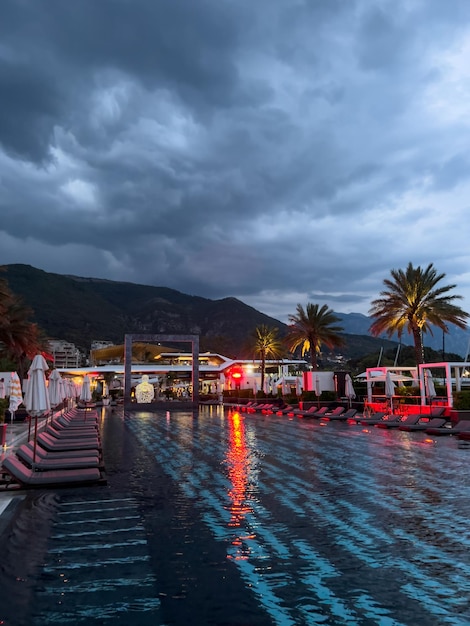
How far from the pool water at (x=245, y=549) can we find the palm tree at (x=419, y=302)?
71.5 ft

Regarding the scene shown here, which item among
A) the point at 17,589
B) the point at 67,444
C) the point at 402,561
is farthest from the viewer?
the point at 67,444

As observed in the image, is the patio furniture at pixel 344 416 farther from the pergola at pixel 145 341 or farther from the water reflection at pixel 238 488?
the pergola at pixel 145 341

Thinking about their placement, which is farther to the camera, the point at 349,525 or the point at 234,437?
the point at 234,437

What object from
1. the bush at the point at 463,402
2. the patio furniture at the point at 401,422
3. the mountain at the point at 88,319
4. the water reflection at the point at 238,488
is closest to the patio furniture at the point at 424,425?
the patio furniture at the point at 401,422

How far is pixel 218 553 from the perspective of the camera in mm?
6184

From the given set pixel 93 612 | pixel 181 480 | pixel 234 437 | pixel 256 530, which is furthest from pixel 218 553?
pixel 234 437

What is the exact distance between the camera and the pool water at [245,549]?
4.71 meters

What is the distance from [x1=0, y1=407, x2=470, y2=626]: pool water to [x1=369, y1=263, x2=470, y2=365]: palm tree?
Answer: 2178 cm

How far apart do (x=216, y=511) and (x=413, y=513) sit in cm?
308

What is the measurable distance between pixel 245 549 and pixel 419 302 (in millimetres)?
29449

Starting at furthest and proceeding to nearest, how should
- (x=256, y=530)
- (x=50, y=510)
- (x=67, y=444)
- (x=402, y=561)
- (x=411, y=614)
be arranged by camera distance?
1. (x=67, y=444)
2. (x=50, y=510)
3. (x=256, y=530)
4. (x=402, y=561)
5. (x=411, y=614)

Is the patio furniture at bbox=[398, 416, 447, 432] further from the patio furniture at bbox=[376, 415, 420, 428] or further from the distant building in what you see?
the distant building

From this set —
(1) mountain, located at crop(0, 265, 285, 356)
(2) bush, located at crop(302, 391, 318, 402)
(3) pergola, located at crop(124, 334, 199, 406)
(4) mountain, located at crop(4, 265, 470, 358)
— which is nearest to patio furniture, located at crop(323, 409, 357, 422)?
(2) bush, located at crop(302, 391, 318, 402)

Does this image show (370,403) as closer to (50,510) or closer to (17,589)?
(50,510)
